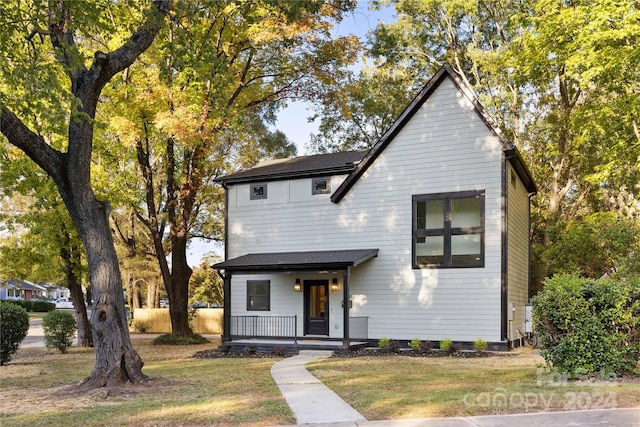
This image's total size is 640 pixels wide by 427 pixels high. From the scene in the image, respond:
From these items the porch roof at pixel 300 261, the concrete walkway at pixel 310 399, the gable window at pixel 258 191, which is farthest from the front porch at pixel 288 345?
the gable window at pixel 258 191

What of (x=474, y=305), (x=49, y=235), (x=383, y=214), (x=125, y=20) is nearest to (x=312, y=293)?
(x=383, y=214)

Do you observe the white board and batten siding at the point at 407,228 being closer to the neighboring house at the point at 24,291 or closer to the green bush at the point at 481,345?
the green bush at the point at 481,345

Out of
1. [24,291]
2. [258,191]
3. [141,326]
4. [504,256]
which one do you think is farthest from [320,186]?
[24,291]

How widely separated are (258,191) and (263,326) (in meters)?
4.95

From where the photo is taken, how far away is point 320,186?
2027 centimetres

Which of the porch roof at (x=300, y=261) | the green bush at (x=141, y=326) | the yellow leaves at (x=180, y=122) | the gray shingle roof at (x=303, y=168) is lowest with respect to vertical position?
the green bush at (x=141, y=326)

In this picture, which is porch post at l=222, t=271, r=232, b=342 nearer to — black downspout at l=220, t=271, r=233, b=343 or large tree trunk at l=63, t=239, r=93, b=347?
black downspout at l=220, t=271, r=233, b=343

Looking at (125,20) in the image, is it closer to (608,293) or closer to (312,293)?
(312,293)

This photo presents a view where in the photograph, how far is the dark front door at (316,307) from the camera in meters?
19.6

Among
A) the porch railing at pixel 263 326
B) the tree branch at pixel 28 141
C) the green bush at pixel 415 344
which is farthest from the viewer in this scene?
the porch railing at pixel 263 326

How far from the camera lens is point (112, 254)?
10.9 meters

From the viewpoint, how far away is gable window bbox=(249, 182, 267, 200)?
69.8 ft

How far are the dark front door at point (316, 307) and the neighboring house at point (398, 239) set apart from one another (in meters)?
0.04

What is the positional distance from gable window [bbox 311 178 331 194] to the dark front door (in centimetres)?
314
